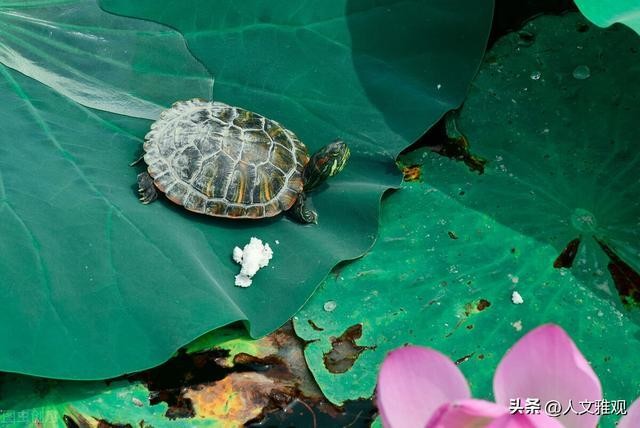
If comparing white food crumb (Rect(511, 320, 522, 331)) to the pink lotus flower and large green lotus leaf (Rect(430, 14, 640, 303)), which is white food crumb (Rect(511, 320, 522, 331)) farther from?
the pink lotus flower

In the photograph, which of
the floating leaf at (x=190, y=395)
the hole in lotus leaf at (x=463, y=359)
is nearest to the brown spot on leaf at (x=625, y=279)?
the hole in lotus leaf at (x=463, y=359)

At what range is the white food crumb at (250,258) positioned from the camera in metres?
2.01

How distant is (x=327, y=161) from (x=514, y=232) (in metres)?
0.60

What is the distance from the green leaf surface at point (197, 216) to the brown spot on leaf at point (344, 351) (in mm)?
164

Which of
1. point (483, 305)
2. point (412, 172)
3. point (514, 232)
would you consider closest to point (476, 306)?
point (483, 305)

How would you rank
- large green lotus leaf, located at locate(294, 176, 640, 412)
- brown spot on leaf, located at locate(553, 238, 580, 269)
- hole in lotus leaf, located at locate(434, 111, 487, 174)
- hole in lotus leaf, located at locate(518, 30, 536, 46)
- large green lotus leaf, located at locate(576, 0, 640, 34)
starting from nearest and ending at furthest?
large green lotus leaf, located at locate(576, 0, 640, 34) < large green lotus leaf, located at locate(294, 176, 640, 412) < brown spot on leaf, located at locate(553, 238, 580, 269) < hole in lotus leaf, located at locate(434, 111, 487, 174) < hole in lotus leaf, located at locate(518, 30, 536, 46)

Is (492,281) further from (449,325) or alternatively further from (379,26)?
(379,26)

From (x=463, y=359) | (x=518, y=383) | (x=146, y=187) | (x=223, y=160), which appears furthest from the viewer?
(x=223, y=160)

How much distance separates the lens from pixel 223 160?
2262 mm

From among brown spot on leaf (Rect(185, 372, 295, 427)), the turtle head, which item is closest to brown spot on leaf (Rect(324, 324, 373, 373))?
brown spot on leaf (Rect(185, 372, 295, 427))

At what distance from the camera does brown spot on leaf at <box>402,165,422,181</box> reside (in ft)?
7.53

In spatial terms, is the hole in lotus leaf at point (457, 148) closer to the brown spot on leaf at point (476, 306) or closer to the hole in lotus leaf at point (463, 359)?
the brown spot on leaf at point (476, 306)

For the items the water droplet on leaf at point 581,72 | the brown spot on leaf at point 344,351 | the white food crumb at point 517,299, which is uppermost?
the water droplet on leaf at point 581,72

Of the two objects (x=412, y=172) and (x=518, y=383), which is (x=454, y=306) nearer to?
(x=412, y=172)
